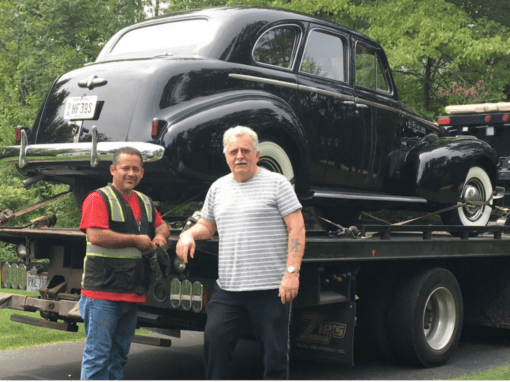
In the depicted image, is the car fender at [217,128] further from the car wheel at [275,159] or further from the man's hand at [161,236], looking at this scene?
the man's hand at [161,236]

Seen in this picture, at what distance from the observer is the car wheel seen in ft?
19.2

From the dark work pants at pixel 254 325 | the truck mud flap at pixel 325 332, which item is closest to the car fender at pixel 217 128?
the truck mud flap at pixel 325 332

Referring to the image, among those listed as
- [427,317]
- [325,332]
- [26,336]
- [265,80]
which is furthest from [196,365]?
[265,80]

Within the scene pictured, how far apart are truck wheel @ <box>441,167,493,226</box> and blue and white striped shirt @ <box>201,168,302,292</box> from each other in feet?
11.7

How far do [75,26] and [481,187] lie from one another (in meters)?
11.8

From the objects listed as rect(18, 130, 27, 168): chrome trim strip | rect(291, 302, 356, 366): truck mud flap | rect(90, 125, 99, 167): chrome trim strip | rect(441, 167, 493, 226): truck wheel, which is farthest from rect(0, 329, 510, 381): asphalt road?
rect(90, 125, 99, 167): chrome trim strip

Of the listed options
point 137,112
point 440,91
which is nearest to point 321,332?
point 137,112

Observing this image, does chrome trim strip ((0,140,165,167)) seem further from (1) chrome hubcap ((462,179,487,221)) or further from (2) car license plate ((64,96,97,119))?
(1) chrome hubcap ((462,179,487,221))

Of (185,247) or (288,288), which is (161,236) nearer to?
(185,247)

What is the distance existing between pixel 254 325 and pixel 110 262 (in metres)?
0.89

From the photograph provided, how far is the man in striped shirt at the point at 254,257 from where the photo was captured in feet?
13.6

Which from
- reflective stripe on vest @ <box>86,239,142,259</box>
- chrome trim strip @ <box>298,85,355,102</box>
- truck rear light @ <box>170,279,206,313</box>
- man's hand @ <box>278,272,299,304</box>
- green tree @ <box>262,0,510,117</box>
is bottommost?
truck rear light @ <box>170,279,206,313</box>

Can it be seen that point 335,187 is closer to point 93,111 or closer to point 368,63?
point 368,63

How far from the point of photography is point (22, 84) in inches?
706
